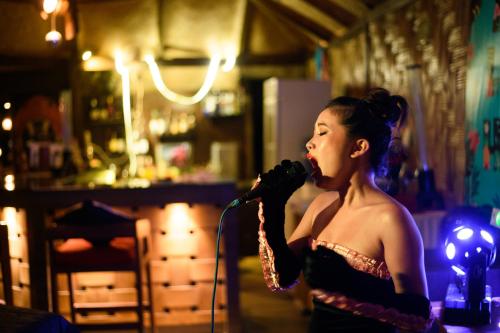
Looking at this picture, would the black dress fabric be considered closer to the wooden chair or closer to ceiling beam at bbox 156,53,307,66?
the wooden chair

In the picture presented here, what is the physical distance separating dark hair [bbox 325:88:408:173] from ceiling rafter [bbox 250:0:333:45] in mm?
5335

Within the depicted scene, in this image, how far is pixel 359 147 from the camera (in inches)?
56.4

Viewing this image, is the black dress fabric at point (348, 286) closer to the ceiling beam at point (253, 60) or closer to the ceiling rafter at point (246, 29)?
the ceiling rafter at point (246, 29)

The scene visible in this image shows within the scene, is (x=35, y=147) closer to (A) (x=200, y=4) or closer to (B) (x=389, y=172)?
(A) (x=200, y=4)

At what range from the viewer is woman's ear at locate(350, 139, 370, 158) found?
56.2 inches

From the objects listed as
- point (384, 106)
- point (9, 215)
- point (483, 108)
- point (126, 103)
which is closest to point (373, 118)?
point (384, 106)

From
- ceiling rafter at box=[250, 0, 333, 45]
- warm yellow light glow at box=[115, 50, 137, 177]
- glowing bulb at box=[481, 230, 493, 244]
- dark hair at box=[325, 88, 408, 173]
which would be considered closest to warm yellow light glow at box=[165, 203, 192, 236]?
glowing bulb at box=[481, 230, 493, 244]

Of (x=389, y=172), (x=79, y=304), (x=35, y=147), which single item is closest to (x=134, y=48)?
(x=35, y=147)

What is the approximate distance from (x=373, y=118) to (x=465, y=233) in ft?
1.85

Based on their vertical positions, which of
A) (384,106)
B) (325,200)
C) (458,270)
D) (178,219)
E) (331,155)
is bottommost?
(178,219)

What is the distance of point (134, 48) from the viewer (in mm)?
6992

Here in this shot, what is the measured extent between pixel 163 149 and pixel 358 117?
645 cm

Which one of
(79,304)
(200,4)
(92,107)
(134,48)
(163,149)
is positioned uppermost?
(200,4)

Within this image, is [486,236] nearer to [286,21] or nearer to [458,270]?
[458,270]
